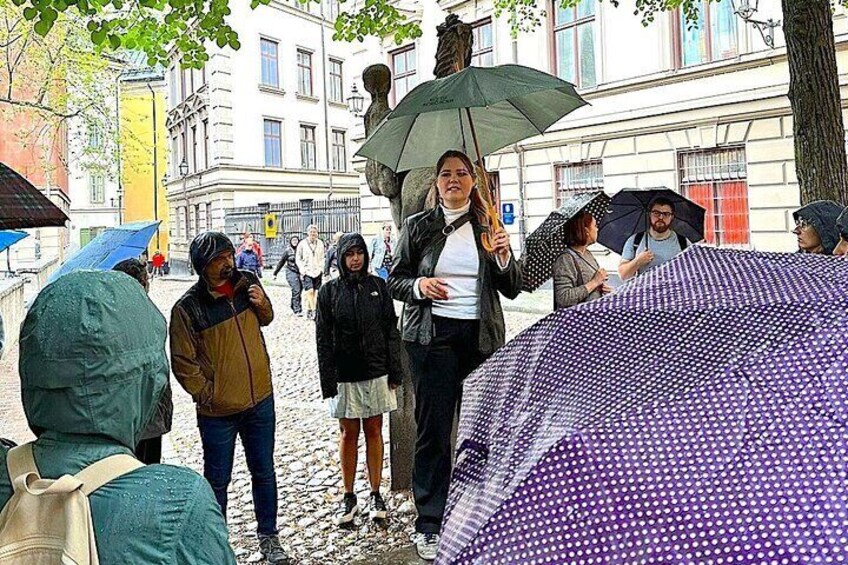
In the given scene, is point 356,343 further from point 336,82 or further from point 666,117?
point 336,82

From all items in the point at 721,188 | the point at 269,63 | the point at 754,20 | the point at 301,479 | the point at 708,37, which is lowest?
the point at 301,479

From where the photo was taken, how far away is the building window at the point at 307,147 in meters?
40.2

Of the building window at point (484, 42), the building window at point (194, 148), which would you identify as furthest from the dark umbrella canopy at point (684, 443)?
the building window at point (194, 148)

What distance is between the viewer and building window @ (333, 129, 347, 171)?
41.8 meters

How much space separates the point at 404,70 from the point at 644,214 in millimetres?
21378

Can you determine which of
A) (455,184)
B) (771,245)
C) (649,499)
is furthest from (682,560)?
(771,245)

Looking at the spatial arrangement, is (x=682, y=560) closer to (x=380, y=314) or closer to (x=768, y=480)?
(x=768, y=480)

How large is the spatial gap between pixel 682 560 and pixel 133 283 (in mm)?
1220

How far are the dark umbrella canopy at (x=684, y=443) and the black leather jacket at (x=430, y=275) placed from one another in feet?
8.87

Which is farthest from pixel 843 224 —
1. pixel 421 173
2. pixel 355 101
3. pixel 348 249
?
pixel 355 101

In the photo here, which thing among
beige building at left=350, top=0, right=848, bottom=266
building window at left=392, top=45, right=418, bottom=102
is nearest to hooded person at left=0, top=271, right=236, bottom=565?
beige building at left=350, top=0, right=848, bottom=266

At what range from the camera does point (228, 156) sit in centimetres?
3681

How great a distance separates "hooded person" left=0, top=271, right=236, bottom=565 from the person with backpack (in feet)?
11.8

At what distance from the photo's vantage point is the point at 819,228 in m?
4.97
